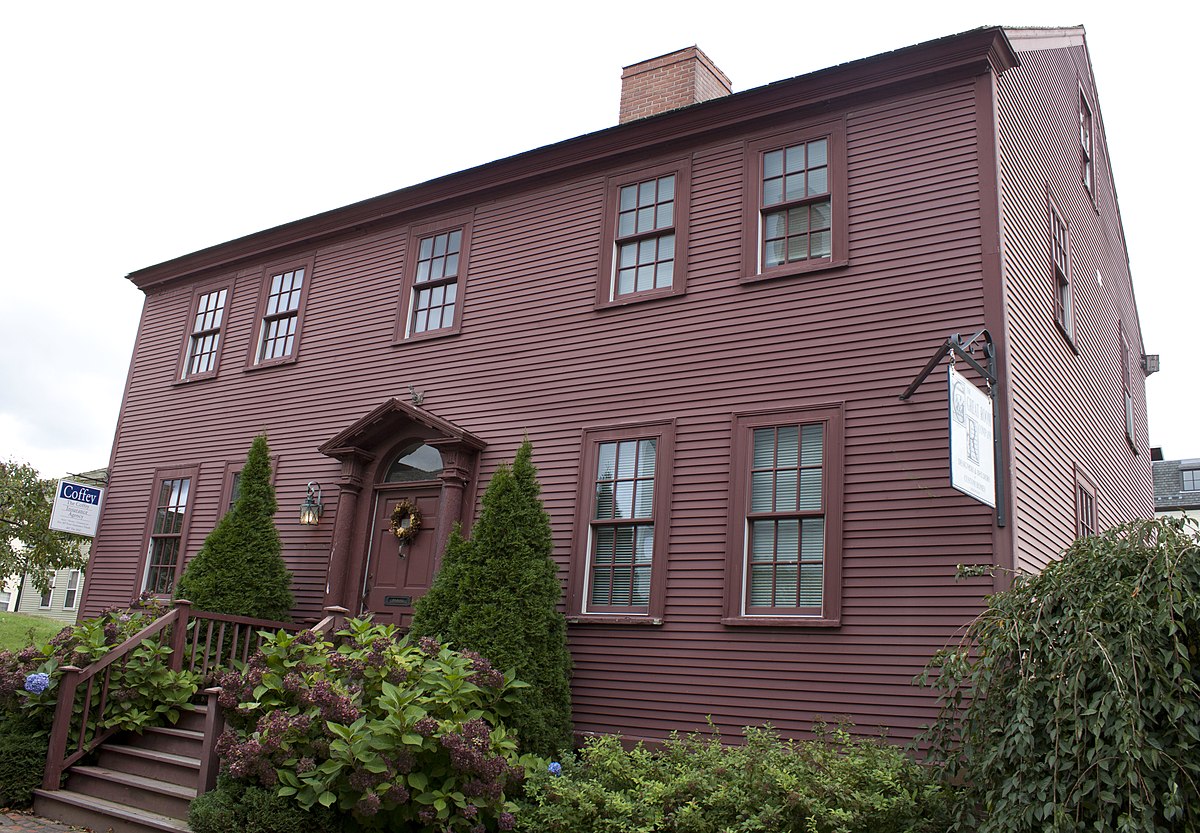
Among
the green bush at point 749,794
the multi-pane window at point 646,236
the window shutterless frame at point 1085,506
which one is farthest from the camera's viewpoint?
the window shutterless frame at point 1085,506

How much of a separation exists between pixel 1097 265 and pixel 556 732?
10.5m

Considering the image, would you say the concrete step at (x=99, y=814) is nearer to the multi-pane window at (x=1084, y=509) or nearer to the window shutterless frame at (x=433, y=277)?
the window shutterless frame at (x=433, y=277)

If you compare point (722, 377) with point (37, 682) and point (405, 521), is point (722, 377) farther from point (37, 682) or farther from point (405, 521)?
point (37, 682)

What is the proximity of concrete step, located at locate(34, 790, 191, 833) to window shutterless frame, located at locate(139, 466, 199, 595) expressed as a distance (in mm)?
5201

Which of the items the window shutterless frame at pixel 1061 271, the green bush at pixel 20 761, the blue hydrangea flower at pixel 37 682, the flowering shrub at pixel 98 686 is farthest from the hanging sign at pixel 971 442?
the green bush at pixel 20 761

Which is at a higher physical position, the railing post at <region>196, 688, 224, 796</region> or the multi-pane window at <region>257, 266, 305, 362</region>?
the multi-pane window at <region>257, 266, 305, 362</region>

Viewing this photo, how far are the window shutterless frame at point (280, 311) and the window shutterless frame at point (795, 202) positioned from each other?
6679mm

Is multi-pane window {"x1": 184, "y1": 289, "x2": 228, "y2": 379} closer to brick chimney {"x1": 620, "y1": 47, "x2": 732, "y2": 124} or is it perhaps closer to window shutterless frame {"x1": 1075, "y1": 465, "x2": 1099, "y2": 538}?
brick chimney {"x1": 620, "y1": 47, "x2": 732, "y2": 124}

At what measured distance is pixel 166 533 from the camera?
13.6 m

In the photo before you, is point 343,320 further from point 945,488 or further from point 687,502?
point 945,488

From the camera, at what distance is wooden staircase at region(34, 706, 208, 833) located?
754 cm

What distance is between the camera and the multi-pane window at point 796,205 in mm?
9414

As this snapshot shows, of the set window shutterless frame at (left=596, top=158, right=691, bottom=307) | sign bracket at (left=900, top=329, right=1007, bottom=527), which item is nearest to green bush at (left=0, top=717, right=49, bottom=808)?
window shutterless frame at (left=596, top=158, right=691, bottom=307)

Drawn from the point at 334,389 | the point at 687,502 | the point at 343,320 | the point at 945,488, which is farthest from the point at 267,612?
the point at 945,488
